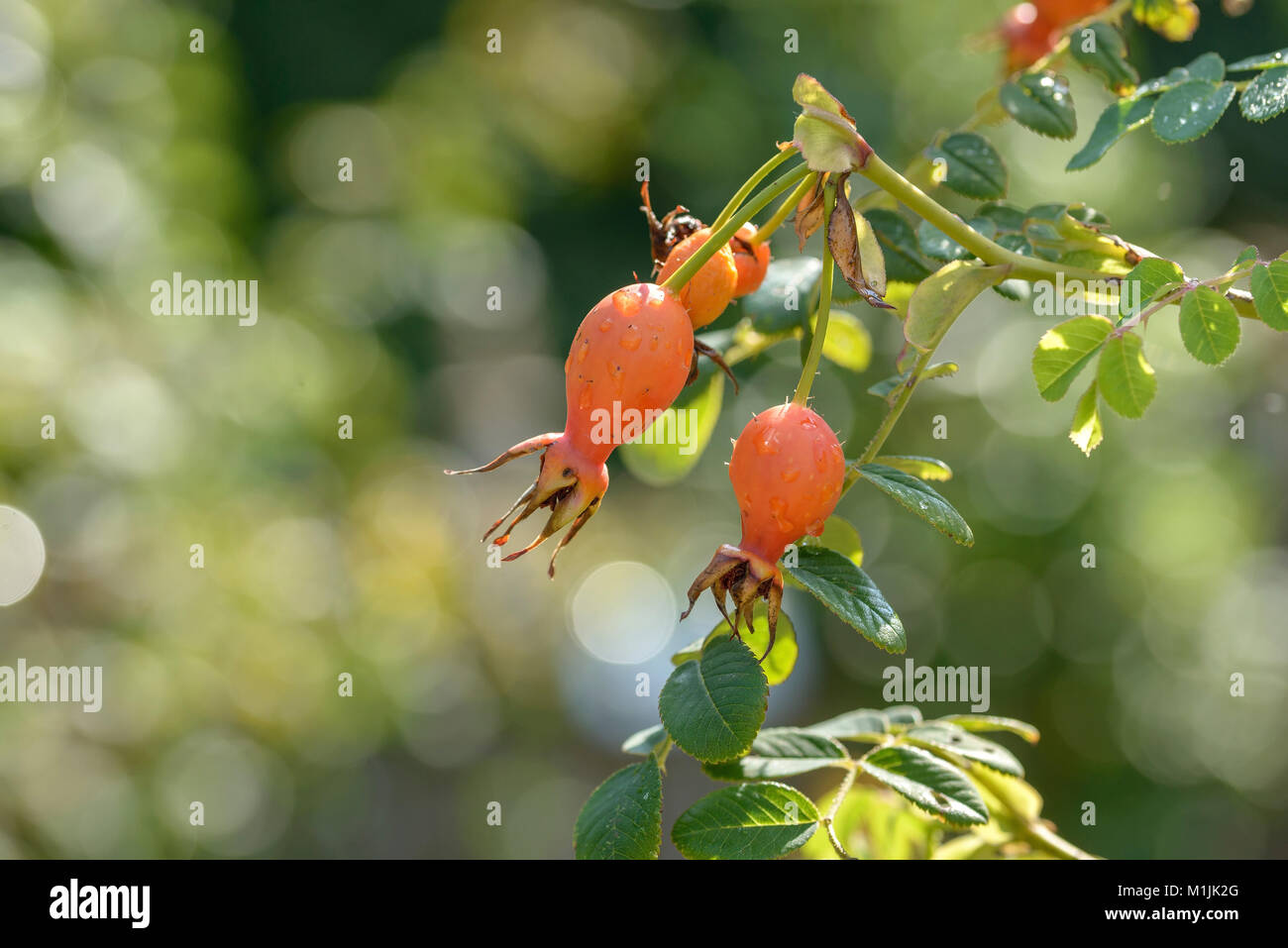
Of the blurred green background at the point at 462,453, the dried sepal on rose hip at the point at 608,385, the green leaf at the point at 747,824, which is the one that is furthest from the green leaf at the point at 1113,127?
the blurred green background at the point at 462,453

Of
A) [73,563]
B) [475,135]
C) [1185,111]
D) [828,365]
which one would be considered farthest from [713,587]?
[475,135]

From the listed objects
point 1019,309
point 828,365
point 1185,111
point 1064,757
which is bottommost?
point 1064,757

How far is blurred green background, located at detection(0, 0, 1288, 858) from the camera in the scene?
2061 mm

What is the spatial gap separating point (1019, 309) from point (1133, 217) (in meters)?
0.36

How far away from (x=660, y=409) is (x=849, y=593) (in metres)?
0.15

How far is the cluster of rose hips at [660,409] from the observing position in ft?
1.60

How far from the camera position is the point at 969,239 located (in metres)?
0.56

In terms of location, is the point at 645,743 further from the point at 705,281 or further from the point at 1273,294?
the point at 1273,294

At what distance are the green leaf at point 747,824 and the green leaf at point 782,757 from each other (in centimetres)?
4

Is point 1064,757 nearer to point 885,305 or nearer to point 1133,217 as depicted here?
point 1133,217

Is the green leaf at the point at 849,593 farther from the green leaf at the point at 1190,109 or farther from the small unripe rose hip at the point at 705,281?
the green leaf at the point at 1190,109

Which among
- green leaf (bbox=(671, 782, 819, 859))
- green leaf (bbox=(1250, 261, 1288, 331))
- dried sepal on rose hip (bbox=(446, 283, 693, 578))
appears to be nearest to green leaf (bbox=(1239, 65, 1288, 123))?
green leaf (bbox=(1250, 261, 1288, 331))

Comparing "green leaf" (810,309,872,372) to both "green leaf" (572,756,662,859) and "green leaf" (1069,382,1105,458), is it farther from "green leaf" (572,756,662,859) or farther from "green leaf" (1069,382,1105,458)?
"green leaf" (572,756,662,859)

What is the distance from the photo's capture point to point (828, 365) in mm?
2033
